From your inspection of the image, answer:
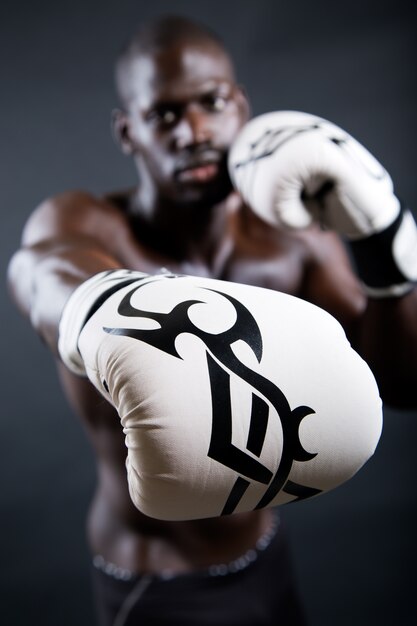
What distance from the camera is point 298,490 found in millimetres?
552

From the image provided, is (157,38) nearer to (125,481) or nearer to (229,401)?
(125,481)

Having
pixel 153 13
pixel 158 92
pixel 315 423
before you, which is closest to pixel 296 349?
pixel 315 423

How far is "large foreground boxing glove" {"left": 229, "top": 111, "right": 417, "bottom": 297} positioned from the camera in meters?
0.89

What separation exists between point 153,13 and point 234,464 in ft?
5.13

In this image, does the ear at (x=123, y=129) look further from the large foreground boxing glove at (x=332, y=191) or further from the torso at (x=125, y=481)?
the large foreground boxing glove at (x=332, y=191)

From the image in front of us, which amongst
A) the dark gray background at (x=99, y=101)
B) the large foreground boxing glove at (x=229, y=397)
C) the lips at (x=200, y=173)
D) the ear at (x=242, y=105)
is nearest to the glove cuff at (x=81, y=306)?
the large foreground boxing glove at (x=229, y=397)

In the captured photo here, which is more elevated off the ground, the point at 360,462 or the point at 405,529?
the point at 360,462

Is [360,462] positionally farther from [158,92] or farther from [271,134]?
[158,92]

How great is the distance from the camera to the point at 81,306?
618 millimetres

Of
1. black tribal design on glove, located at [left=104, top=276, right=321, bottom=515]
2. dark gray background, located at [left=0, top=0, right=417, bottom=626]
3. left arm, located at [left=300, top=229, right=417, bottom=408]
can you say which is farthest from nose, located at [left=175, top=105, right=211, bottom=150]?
dark gray background, located at [left=0, top=0, right=417, bottom=626]

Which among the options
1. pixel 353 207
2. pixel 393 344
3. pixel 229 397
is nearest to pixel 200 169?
pixel 353 207

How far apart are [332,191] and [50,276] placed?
1.12 feet

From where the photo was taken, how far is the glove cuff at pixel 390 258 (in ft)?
3.01

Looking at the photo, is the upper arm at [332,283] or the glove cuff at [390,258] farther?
the upper arm at [332,283]
